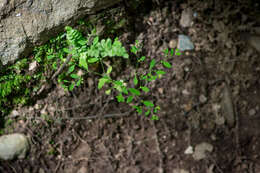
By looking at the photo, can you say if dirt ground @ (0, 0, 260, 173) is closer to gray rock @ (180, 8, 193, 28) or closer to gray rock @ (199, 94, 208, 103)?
gray rock @ (199, 94, 208, 103)

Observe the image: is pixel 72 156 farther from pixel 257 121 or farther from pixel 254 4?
pixel 254 4

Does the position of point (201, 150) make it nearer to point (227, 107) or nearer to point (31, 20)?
point (227, 107)

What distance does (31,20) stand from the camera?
1.89 m

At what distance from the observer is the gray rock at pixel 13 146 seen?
249 centimetres

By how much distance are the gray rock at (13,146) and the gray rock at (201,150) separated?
201cm

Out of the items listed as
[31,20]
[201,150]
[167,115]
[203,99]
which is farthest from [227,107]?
[31,20]

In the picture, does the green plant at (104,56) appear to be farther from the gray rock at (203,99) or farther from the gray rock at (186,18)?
the gray rock at (203,99)

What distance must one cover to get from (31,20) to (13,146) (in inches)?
58.4

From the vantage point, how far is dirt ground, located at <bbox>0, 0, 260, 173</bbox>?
255 cm

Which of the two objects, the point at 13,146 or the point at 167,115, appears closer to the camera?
the point at 13,146

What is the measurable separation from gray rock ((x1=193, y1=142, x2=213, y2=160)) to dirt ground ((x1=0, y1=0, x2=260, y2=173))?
0.15 feet

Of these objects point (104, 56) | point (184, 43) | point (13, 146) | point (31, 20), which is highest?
point (31, 20)

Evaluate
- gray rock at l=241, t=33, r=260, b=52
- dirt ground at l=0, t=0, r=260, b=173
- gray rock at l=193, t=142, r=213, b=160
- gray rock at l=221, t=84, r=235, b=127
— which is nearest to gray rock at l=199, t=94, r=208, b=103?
dirt ground at l=0, t=0, r=260, b=173

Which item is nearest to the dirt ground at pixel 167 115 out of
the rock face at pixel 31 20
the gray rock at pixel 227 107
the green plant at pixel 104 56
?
the gray rock at pixel 227 107
